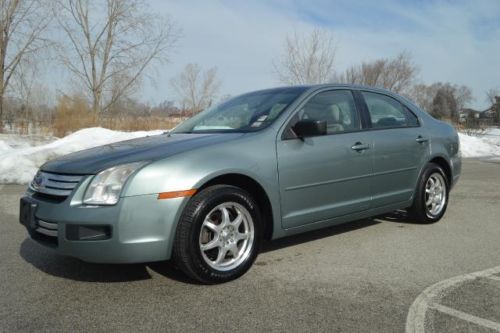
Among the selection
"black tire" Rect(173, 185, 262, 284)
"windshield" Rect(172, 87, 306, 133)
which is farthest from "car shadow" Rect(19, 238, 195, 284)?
"windshield" Rect(172, 87, 306, 133)

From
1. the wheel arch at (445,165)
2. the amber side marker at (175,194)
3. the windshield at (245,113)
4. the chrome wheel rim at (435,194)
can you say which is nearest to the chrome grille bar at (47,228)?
the amber side marker at (175,194)

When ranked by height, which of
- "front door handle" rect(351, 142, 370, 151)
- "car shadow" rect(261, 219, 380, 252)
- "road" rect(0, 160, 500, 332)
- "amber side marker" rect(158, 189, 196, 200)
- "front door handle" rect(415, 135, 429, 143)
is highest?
"front door handle" rect(415, 135, 429, 143)

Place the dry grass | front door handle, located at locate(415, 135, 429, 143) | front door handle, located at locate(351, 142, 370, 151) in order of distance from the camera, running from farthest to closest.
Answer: the dry grass
front door handle, located at locate(415, 135, 429, 143)
front door handle, located at locate(351, 142, 370, 151)

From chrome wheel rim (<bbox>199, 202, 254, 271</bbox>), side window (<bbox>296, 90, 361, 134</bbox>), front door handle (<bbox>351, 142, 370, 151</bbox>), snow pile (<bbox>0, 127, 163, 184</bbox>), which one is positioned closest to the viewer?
chrome wheel rim (<bbox>199, 202, 254, 271</bbox>)

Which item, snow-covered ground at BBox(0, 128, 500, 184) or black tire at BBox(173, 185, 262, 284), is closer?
black tire at BBox(173, 185, 262, 284)

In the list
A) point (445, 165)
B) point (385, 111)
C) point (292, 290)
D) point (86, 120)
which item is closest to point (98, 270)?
point (292, 290)

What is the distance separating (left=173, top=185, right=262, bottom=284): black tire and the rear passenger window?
1964mm

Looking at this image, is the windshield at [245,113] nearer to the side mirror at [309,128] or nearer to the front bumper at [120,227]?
the side mirror at [309,128]

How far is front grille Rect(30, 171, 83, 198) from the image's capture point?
2.98 m

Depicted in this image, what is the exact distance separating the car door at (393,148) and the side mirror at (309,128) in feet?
2.96

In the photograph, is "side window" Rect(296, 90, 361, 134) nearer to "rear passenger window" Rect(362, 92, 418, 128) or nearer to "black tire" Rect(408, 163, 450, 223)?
"rear passenger window" Rect(362, 92, 418, 128)

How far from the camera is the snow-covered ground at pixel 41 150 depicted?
30.3 feet

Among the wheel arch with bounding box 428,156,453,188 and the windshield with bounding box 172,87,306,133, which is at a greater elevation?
the windshield with bounding box 172,87,306,133

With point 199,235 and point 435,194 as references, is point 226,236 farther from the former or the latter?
point 435,194
